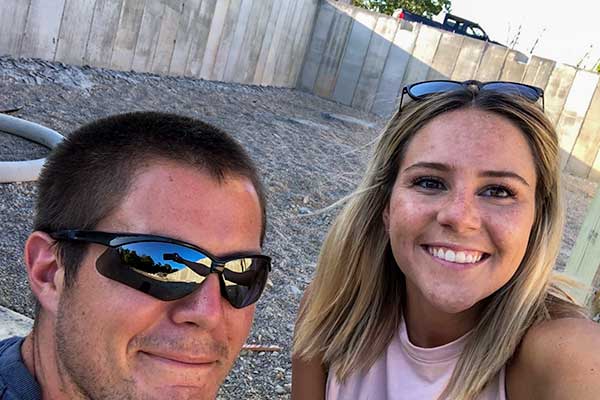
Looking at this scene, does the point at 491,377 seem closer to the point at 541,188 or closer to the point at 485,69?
the point at 541,188

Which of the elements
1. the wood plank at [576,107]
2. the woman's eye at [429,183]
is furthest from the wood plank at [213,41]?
the woman's eye at [429,183]

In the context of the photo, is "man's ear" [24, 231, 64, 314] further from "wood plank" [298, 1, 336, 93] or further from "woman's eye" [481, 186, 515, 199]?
"wood plank" [298, 1, 336, 93]

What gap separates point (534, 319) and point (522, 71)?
418 inches

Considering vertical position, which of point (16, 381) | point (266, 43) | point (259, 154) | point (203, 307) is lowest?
point (259, 154)

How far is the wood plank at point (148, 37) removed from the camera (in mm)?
7758

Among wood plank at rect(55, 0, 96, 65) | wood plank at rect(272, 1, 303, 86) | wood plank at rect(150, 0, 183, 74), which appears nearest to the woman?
wood plank at rect(55, 0, 96, 65)

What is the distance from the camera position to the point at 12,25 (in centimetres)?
561

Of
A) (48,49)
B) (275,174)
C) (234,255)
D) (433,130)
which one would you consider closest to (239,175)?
(234,255)

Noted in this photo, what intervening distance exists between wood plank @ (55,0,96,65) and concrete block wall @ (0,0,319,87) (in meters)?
0.01

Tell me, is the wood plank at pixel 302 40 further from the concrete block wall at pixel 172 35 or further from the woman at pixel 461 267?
the woman at pixel 461 267

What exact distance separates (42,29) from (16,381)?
5.81 metres

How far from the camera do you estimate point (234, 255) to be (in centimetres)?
118

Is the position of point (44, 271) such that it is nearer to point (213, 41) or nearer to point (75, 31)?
point (75, 31)

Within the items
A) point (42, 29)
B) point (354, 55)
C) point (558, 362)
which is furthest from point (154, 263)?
point (354, 55)
